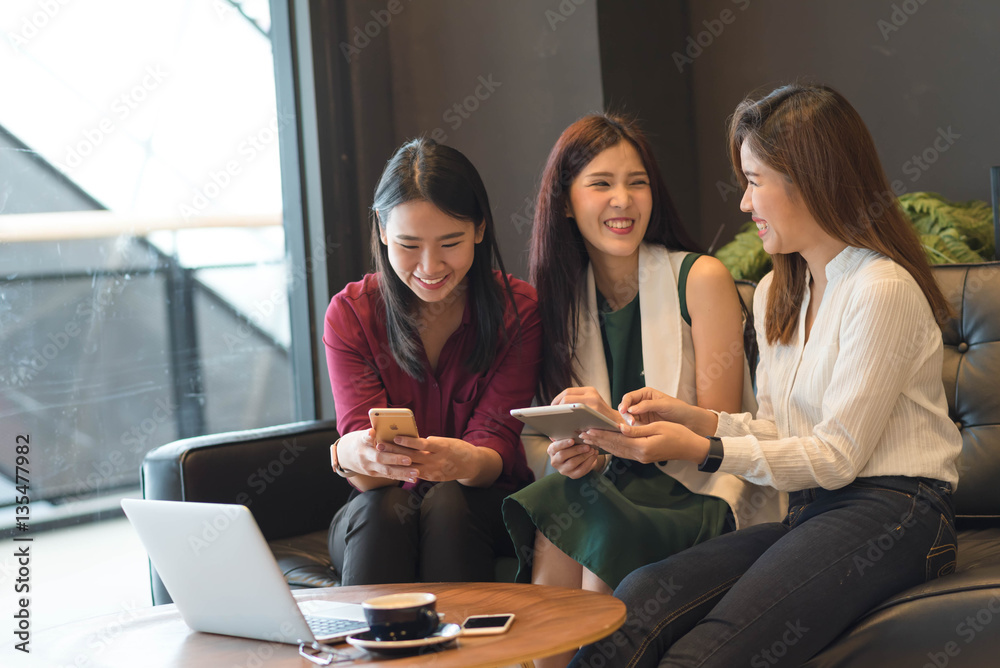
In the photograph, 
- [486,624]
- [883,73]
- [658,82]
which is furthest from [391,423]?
[883,73]

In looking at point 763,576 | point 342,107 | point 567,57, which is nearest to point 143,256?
point 342,107

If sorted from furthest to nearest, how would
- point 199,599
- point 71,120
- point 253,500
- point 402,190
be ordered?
point 71,120 → point 253,500 → point 402,190 → point 199,599

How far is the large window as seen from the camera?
249cm

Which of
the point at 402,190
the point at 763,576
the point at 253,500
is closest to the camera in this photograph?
the point at 763,576

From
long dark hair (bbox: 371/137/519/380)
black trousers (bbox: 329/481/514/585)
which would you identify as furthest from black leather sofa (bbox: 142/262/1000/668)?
long dark hair (bbox: 371/137/519/380)

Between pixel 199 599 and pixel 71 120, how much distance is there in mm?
1921

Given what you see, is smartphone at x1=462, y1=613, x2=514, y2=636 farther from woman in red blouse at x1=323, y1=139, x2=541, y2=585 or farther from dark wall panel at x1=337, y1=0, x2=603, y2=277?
dark wall panel at x1=337, y1=0, x2=603, y2=277

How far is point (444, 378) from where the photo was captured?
2.06 m

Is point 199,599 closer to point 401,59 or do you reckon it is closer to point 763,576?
point 763,576

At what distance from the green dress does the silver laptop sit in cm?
50

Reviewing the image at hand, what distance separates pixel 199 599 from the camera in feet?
3.97

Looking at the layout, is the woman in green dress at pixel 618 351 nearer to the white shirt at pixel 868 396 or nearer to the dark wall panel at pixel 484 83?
the white shirt at pixel 868 396

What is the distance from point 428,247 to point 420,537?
1.99 ft

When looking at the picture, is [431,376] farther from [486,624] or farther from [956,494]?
[956,494]
